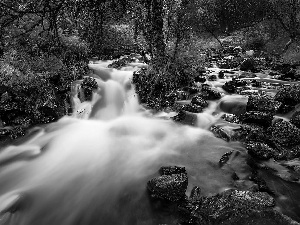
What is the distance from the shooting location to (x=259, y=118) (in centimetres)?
830

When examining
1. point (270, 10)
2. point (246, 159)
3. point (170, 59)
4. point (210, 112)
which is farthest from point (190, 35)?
point (270, 10)

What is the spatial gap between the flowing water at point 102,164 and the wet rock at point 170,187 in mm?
302

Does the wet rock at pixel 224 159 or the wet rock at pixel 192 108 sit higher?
the wet rock at pixel 192 108

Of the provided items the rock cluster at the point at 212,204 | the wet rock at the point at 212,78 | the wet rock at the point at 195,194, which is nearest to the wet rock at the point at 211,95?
the wet rock at the point at 212,78

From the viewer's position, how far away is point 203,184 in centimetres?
601

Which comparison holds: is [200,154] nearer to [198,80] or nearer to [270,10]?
[198,80]

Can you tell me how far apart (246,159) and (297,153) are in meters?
1.24

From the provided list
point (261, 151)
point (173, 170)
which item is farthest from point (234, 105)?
point (173, 170)

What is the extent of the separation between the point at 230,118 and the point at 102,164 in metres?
4.56

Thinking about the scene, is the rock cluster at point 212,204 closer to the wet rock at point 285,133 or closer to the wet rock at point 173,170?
the wet rock at point 173,170

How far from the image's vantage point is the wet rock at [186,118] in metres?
9.36

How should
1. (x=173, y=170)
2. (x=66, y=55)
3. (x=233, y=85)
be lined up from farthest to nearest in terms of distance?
1. (x=66, y=55)
2. (x=233, y=85)
3. (x=173, y=170)

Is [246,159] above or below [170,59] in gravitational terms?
below

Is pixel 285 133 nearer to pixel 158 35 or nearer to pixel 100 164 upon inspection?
pixel 158 35
